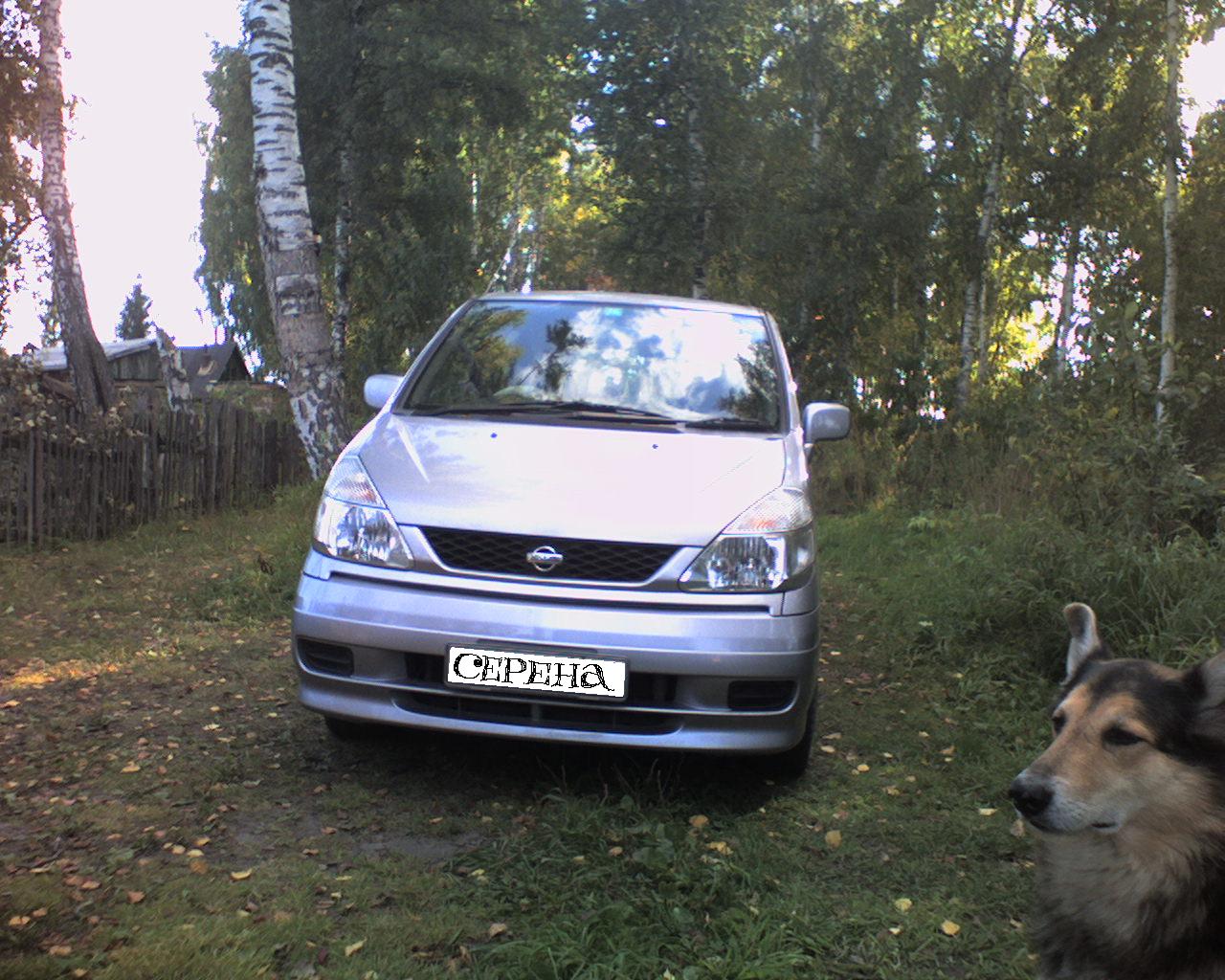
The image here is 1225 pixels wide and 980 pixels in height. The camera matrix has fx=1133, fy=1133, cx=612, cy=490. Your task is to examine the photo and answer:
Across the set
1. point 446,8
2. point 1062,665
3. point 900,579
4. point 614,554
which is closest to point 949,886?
point 614,554

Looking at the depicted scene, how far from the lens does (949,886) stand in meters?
3.57

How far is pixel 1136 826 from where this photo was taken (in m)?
2.51

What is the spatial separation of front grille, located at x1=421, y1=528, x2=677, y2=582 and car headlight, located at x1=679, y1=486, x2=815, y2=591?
0.44 feet

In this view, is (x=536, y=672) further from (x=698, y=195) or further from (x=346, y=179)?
(x=346, y=179)

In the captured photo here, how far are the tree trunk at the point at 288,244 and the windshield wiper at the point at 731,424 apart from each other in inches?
251

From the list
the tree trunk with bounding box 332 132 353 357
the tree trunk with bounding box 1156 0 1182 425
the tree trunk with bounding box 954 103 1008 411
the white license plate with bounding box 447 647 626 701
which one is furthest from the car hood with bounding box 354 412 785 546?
the tree trunk with bounding box 332 132 353 357

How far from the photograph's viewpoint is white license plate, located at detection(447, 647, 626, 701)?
3736 millimetres

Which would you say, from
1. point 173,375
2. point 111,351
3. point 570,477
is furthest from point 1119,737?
point 111,351

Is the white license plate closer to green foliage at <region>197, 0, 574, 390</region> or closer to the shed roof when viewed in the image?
green foliage at <region>197, 0, 574, 390</region>

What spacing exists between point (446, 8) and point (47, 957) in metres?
20.5

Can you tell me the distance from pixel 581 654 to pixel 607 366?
1765mm

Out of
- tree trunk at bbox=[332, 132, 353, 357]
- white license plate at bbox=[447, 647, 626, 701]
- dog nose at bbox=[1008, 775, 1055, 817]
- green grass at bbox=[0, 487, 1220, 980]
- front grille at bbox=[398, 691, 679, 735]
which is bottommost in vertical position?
green grass at bbox=[0, 487, 1220, 980]

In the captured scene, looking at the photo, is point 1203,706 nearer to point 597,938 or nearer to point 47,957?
point 597,938

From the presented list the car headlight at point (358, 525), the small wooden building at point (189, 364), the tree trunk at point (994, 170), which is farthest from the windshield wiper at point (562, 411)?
the small wooden building at point (189, 364)
